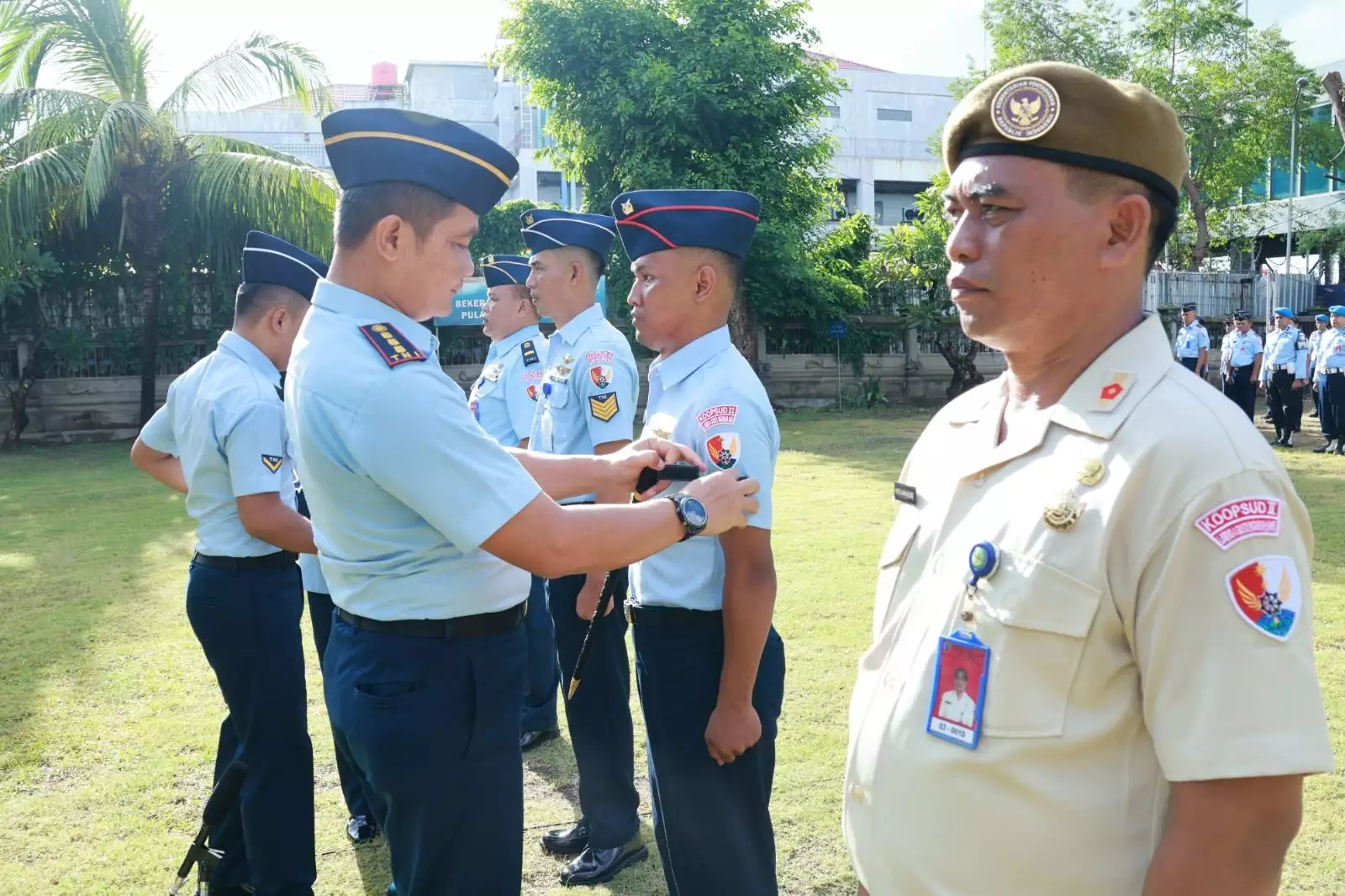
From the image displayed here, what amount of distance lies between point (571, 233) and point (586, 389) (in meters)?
0.91

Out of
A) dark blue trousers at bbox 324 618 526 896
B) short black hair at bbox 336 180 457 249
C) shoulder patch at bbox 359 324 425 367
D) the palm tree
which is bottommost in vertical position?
dark blue trousers at bbox 324 618 526 896

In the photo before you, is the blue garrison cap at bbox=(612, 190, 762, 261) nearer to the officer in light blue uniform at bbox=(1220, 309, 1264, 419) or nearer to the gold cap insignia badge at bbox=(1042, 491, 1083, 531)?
the gold cap insignia badge at bbox=(1042, 491, 1083, 531)

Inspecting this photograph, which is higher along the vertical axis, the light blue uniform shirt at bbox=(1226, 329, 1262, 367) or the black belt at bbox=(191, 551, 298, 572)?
the light blue uniform shirt at bbox=(1226, 329, 1262, 367)

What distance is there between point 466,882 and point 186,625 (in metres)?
5.00

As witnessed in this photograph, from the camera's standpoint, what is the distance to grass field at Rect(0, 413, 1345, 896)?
3.54 meters

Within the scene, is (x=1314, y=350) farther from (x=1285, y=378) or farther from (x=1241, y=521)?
(x=1241, y=521)

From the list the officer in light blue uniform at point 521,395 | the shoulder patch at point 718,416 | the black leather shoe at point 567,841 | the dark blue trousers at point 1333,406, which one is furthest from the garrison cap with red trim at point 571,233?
the dark blue trousers at point 1333,406

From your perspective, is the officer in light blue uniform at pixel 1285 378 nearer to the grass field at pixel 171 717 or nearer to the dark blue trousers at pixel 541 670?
the grass field at pixel 171 717

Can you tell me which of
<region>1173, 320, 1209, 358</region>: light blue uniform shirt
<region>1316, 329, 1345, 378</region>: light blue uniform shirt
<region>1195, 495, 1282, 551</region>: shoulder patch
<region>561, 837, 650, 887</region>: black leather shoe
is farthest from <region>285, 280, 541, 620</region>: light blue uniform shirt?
<region>1173, 320, 1209, 358</region>: light blue uniform shirt

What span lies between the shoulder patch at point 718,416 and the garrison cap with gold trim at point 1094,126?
1.19 metres

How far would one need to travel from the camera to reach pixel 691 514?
7.29 ft

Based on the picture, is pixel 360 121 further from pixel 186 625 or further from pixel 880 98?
pixel 880 98

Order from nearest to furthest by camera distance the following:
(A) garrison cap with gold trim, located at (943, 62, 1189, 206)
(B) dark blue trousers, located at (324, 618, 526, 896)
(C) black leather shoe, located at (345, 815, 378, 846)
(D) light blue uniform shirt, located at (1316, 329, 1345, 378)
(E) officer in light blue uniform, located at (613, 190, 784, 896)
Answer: (A) garrison cap with gold trim, located at (943, 62, 1189, 206), (B) dark blue trousers, located at (324, 618, 526, 896), (E) officer in light blue uniform, located at (613, 190, 784, 896), (C) black leather shoe, located at (345, 815, 378, 846), (D) light blue uniform shirt, located at (1316, 329, 1345, 378)

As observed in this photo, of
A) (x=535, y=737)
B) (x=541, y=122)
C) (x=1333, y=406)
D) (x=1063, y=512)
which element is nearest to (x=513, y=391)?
(x=535, y=737)
